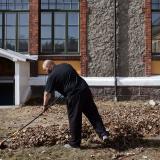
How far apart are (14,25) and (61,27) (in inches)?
68.3

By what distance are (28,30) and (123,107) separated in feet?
16.6

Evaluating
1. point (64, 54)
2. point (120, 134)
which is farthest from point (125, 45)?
point (120, 134)

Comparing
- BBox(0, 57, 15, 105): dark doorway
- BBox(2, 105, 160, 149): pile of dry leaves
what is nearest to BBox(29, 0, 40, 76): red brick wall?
BBox(0, 57, 15, 105): dark doorway

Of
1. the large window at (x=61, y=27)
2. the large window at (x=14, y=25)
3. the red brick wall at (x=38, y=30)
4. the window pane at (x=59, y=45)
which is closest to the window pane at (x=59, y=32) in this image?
the large window at (x=61, y=27)

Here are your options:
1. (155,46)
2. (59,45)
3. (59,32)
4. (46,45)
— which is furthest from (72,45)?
(155,46)

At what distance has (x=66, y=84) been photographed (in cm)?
1023

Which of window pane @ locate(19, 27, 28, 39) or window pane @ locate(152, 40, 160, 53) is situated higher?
window pane @ locate(19, 27, 28, 39)

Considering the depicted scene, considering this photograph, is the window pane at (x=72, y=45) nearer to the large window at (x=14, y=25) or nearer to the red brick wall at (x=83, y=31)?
the red brick wall at (x=83, y=31)

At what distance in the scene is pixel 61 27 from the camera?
62.5 feet

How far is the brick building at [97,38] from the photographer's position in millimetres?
18641

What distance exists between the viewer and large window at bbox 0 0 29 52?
1897 centimetres

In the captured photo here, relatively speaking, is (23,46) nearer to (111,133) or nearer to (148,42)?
(148,42)

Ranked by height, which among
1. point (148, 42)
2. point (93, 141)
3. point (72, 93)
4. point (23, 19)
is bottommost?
point (93, 141)

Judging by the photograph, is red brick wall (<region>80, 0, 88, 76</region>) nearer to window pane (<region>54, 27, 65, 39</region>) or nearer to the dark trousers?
window pane (<region>54, 27, 65, 39</region>)
